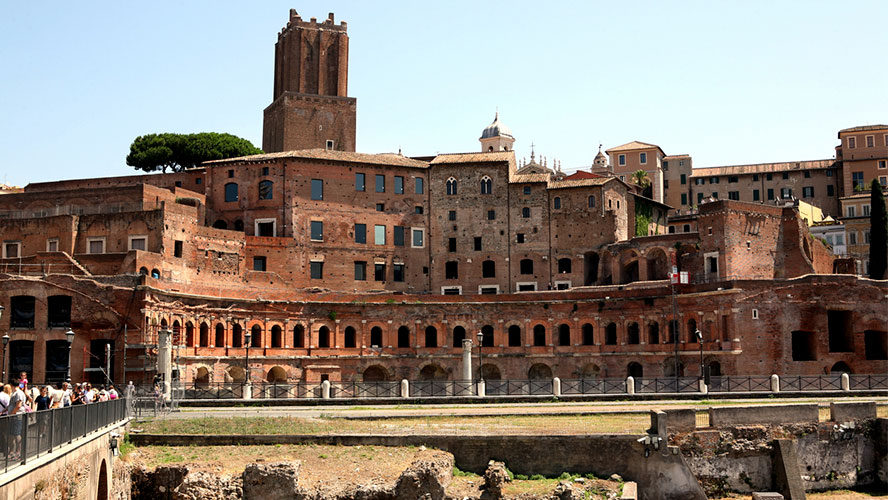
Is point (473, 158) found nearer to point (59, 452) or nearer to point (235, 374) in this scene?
point (235, 374)

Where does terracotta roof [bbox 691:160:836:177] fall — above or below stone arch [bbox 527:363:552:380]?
above

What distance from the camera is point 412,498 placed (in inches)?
1144

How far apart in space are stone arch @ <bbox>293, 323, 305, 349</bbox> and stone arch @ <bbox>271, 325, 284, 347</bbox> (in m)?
1.16

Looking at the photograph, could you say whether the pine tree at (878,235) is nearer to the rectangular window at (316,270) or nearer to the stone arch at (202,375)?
the rectangular window at (316,270)

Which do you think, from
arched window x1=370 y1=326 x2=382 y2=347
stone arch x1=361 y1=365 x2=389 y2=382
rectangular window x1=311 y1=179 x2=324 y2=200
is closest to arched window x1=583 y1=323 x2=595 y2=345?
stone arch x1=361 y1=365 x2=389 y2=382

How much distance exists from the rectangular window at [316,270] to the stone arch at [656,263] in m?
24.5

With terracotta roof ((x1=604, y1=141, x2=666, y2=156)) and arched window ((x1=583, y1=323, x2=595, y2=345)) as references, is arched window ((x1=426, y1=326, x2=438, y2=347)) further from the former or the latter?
terracotta roof ((x1=604, y1=141, x2=666, y2=156))

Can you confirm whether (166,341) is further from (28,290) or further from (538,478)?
(538,478)

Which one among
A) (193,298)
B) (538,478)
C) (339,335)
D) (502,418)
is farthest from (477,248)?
(538,478)

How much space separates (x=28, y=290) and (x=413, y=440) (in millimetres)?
27754

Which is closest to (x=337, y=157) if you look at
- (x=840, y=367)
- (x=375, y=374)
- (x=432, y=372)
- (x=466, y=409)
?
(x=375, y=374)

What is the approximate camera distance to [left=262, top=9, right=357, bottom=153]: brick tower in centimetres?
8006

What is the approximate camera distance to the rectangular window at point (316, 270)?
7006 cm

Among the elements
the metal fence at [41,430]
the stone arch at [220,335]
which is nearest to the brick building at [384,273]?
the stone arch at [220,335]
